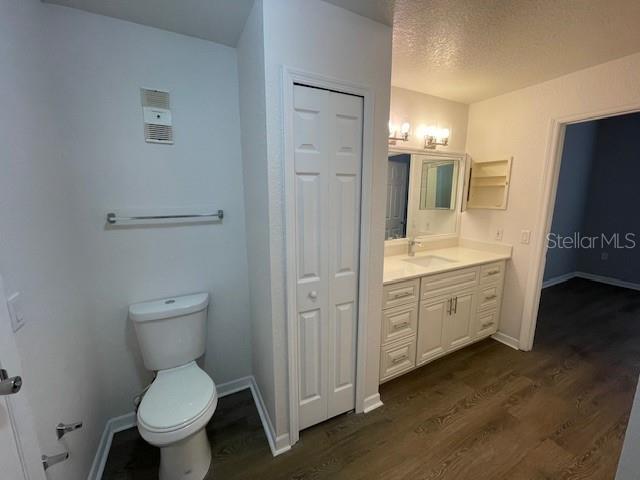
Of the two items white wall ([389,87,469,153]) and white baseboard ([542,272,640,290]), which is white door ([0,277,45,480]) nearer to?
white wall ([389,87,469,153])

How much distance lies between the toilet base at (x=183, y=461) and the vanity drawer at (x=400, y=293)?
1.29 metres

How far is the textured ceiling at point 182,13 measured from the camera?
1295mm

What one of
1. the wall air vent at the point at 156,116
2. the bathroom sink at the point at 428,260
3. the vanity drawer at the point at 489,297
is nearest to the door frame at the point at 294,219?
the wall air vent at the point at 156,116

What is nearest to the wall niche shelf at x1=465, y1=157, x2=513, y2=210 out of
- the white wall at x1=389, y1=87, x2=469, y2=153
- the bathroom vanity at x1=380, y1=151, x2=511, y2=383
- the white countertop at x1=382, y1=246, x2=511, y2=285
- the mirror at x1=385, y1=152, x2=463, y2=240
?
the bathroom vanity at x1=380, y1=151, x2=511, y2=383

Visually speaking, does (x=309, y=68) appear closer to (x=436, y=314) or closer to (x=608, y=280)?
(x=436, y=314)

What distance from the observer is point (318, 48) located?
4.30ft

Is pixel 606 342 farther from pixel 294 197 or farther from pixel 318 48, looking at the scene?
pixel 318 48

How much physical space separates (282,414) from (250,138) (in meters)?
1.58

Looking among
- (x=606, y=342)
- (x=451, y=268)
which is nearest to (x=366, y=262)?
(x=451, y=268)

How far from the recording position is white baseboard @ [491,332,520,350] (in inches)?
101

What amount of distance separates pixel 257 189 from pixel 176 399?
1138 mm

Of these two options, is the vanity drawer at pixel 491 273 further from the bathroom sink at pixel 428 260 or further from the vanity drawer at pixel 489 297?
the bathroom sink at pixel 428 260

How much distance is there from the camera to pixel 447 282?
2170 millimetres

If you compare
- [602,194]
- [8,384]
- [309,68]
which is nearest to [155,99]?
[309,68]
